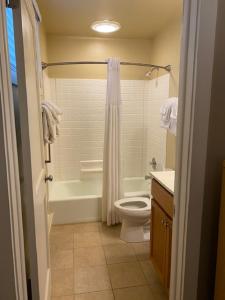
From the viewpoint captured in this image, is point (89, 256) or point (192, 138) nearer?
point (192, 138)

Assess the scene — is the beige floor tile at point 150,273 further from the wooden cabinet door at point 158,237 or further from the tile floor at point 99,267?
the wooden cabinet door at point 158,237

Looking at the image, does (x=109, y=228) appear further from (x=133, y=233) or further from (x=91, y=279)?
(x=91, y=279)

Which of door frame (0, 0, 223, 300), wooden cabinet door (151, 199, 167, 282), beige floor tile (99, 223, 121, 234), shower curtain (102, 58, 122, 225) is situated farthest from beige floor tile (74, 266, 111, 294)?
door frame (0, 0, 223, 300)

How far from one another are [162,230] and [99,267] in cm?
79

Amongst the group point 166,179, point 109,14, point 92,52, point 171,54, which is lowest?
point 166,179

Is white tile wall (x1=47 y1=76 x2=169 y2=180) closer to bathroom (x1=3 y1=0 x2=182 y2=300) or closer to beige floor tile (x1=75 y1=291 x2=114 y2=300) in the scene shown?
bathroom (x1=3 y1=0 x2=182 y2=300)

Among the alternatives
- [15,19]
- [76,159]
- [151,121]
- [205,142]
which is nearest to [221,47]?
[205,142]

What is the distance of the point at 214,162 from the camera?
3.46 ft

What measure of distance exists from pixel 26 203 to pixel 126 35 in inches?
115

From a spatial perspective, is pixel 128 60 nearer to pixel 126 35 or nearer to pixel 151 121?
pixel 126 35

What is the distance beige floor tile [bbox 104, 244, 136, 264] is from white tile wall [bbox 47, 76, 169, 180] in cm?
141

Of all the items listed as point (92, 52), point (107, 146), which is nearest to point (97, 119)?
point (107, 146)

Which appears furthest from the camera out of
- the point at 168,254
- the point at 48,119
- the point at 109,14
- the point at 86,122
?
the point at 86,122

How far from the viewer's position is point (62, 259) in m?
2.28
